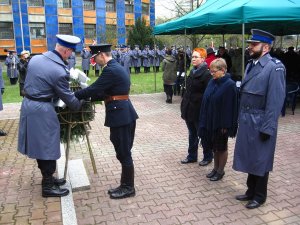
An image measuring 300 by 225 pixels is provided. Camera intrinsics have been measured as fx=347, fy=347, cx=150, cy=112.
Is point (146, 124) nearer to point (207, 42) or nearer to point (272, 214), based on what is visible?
point (272, 214)

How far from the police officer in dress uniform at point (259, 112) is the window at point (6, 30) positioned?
119 feet

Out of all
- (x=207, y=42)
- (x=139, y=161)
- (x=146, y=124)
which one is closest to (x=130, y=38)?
(x=207, y=42)

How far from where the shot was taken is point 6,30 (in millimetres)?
35656

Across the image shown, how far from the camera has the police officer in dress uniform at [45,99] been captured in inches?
151

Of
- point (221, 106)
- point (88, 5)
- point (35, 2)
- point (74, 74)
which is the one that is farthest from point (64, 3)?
point (221, 106)

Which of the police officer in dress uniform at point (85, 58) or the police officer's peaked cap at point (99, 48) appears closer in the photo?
the police officer's peaked cap at point (99, 48)

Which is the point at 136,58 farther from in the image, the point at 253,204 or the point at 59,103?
the point at 253,204

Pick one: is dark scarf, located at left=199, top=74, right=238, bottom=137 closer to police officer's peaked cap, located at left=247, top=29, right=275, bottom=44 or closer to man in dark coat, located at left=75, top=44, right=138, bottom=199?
police officer's peaked cap, located at left=247, top=29, right=275, bottom=44

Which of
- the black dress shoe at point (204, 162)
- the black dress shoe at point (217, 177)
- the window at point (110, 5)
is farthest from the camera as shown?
the window at point (110, 5)

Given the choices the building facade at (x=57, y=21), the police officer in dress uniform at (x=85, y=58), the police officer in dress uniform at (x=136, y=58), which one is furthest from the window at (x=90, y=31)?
the police officer in dress uniform at (x=85, y=58)

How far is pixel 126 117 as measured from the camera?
3945 millimetres

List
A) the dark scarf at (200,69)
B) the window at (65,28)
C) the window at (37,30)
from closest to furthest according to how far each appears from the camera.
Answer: the dark scarf at (200,69) < the window at (37,30) < the window at (65,28)

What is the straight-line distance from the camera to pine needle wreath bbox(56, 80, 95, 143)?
443 centimetres

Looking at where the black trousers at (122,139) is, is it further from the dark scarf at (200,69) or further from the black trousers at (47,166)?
the dark scarf at (200,69)
